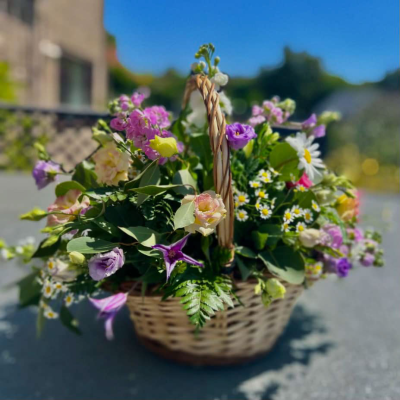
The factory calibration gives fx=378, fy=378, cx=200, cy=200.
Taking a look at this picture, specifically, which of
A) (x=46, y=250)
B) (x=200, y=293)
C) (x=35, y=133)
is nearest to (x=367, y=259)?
(x=200, y=293)

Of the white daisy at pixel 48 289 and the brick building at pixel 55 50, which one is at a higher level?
the brick building at pixel 55 50

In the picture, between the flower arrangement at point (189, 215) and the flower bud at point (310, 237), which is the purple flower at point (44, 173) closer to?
the flower arrangement at point (189, 215)

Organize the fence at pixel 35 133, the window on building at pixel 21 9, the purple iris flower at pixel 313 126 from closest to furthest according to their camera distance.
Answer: the purple iris flower at pixel 313 126 → the fence at pixel 35 133 → the window on building at pixel 21 9

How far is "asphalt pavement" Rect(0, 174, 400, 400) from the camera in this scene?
72 cm

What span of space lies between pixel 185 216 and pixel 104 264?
0.44ft

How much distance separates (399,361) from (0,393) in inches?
31.9

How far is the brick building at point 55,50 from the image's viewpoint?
21.3ft

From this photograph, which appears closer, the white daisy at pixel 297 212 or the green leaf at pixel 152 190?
the green leaf at pixel 152 190

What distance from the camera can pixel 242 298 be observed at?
676 mm

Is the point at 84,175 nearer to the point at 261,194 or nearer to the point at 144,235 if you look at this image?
the point at 144,235

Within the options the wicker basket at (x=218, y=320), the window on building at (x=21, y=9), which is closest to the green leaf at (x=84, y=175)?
the wicker basket at (x=218, y=320)

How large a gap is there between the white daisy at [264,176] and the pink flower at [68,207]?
12.3 inches

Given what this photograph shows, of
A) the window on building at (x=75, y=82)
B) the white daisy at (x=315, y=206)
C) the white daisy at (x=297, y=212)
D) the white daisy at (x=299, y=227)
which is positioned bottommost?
the white daisy at (x=299, y=227)

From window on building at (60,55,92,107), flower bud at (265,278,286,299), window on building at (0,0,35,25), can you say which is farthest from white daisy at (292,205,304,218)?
window on building at (60,55,92,107)
